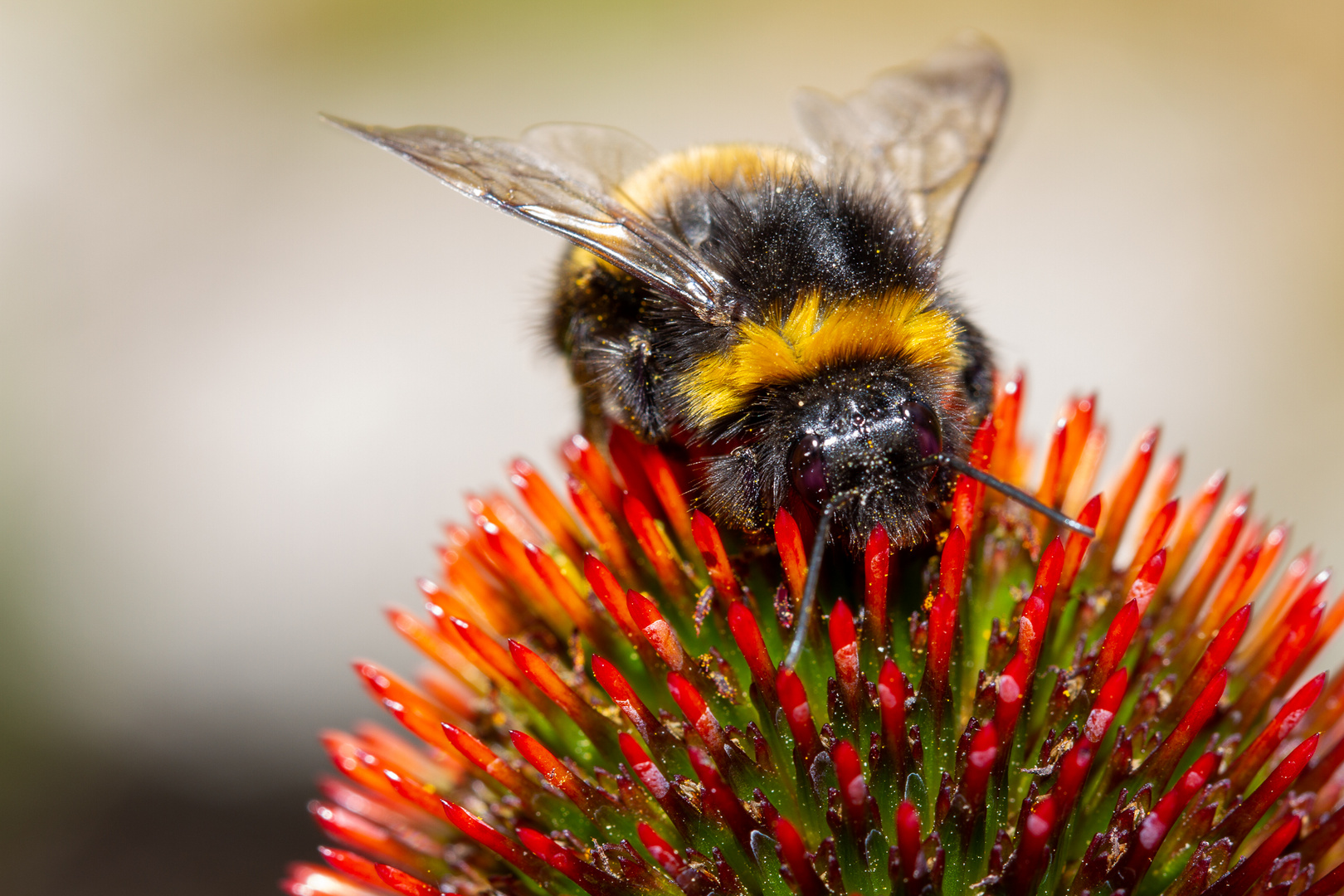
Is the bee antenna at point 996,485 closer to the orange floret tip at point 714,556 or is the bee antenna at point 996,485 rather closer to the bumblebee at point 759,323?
the bumblebee at point 759,323

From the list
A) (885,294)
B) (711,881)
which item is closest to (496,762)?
(711,881)

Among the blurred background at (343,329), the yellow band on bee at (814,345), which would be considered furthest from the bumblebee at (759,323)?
the blurred background at (343,329)

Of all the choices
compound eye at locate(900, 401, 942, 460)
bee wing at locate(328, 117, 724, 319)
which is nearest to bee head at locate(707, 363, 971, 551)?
compound eye at locate(900, 401, 942, 460)

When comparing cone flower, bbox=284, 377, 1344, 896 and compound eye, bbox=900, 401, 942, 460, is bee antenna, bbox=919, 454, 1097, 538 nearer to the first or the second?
compound eye, bbox=900, 401, 942, 460

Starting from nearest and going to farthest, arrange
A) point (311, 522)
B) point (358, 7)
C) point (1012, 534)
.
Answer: point (1012, 534)
point (311, 522)
point (358, 7)

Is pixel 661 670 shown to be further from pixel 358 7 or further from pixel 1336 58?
pixel 358 7

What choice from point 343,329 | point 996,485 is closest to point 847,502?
point 996,485
